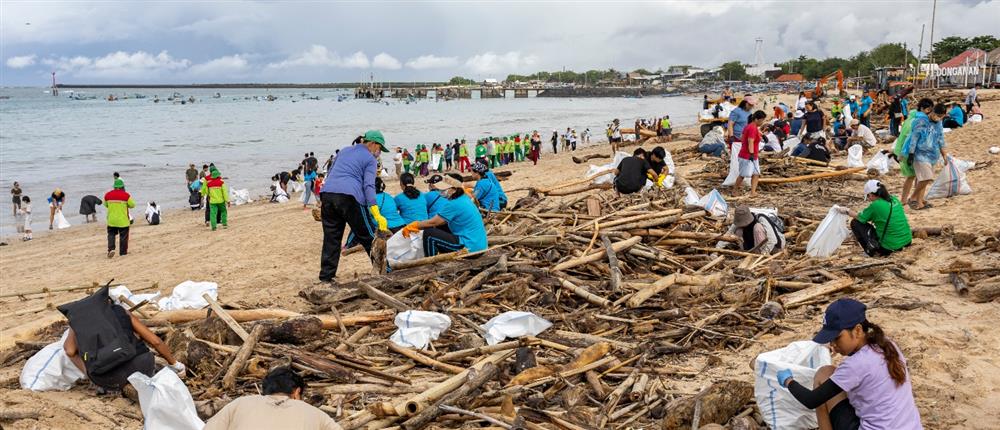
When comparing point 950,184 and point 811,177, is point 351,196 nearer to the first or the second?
point 811,177

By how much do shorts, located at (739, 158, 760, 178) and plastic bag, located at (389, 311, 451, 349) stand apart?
7.33 meters

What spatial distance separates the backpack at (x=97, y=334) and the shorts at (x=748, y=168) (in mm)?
9547

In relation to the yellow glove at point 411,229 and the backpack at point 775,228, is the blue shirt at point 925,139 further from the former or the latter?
the yellow glove at point 411,229

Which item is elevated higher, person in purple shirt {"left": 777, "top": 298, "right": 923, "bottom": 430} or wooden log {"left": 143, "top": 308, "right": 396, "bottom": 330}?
person in purple shirt {"left": 777, "top": 298, "right": 923, "bottom": 430}

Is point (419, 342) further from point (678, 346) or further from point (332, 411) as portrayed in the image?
point (678, 346)

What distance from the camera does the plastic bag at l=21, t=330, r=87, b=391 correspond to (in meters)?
5.08

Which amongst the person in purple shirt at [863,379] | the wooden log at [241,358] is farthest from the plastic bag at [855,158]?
the wooden log at [241,358]

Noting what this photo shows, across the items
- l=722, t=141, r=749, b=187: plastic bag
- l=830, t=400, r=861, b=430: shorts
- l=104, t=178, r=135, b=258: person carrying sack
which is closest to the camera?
l=830, t=400, r=861, b=430: shorts

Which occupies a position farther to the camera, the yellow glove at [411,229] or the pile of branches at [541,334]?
the yellow glove at [411,229]

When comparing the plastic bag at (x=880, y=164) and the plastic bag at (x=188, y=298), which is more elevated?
→ the plastic bag at (x=880, y=164)

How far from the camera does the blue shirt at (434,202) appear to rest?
26.4 ft

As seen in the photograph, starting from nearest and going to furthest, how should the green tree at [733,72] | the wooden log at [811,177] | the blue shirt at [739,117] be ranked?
the wooden log at [811,177], the blue shirt at [739,117], the green tree at [733,72]

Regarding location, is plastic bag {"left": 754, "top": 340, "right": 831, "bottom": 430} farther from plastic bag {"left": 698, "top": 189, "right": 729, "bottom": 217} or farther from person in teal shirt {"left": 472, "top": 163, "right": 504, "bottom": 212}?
person in teal shirt {"left": 472, "top": 163, "right": 504, "bottom": 212}

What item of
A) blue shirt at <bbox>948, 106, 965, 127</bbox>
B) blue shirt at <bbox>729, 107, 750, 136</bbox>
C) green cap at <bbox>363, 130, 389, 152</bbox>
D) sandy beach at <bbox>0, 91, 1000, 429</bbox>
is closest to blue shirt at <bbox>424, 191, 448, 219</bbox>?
green cap at <bbox>363, 130, 389, 152</bbox>
